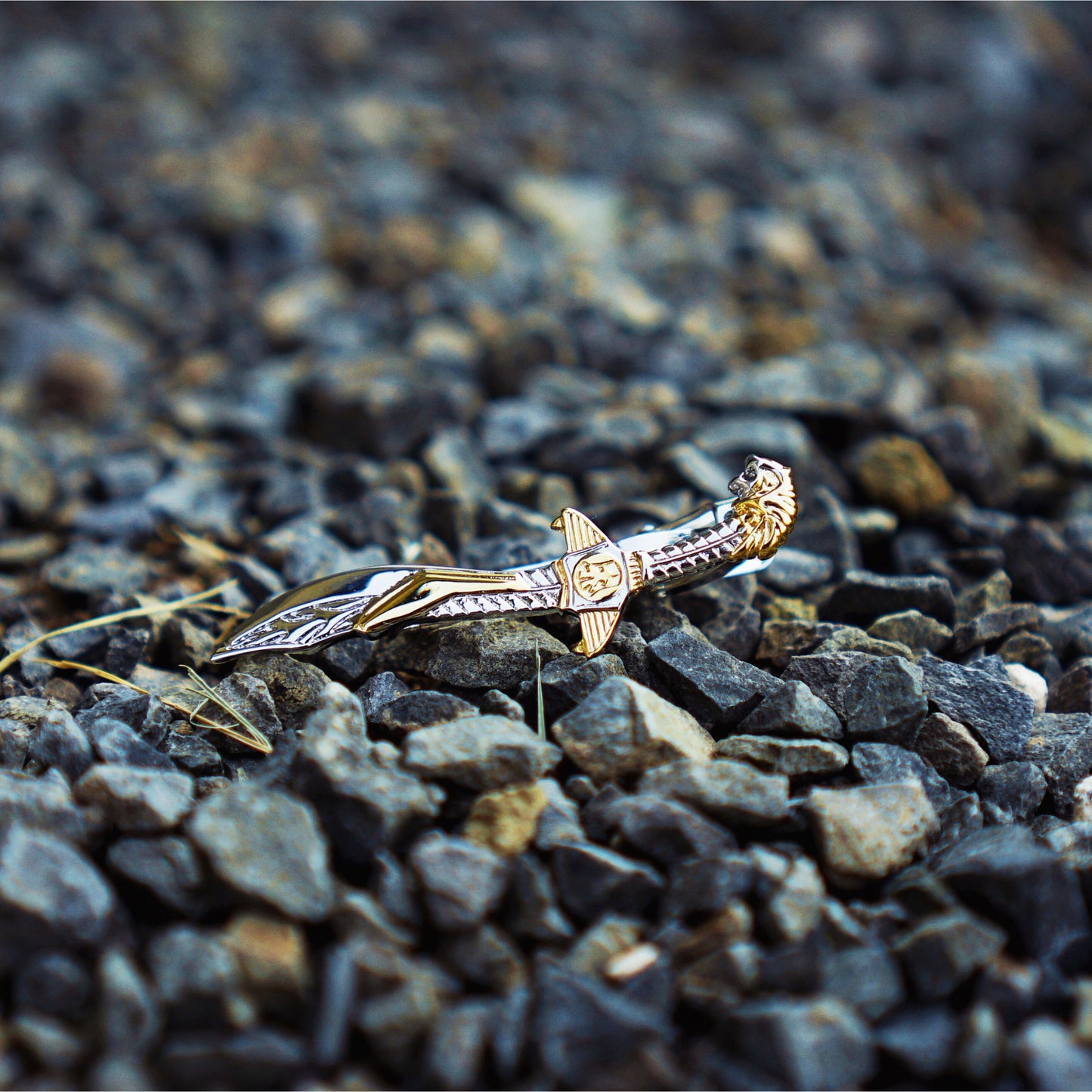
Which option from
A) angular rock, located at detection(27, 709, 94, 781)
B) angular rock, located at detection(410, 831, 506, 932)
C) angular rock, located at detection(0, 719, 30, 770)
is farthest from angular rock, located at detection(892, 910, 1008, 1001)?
angular rock, located at detection(0, 719, 30, 770)

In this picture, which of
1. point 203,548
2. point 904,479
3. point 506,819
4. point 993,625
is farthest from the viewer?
point 904,479

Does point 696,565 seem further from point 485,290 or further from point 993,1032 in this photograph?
point 485,290

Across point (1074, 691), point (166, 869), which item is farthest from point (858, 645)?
point (166, 869)

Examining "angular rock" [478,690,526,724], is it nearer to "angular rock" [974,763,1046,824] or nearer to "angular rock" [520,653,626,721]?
"angular rock" [520,653,626,721]

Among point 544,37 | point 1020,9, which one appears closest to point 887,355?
point 544,37

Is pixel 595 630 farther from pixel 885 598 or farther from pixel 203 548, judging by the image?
pixel 203 548
